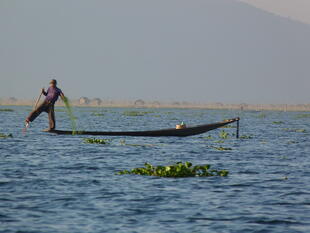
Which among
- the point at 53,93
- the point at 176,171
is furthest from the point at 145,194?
the point at 53,93

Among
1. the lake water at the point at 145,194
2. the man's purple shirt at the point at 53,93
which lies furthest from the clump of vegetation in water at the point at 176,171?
the man's purple shirt at the point at 53,93

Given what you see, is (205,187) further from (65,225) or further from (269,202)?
(65,225)

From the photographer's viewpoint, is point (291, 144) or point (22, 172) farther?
point (291, 144)

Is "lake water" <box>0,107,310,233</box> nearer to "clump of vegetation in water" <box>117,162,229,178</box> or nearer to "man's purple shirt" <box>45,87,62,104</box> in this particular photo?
"clump of vegetation in water" <box>117,162,229,178</box>

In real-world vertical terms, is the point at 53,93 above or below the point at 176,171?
above

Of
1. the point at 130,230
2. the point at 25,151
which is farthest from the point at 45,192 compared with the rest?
the point at 25,151

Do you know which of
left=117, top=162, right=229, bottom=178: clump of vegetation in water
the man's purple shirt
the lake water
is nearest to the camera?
the lake water

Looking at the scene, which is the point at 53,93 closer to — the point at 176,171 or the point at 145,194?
the point at 176,171

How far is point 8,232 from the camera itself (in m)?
13.0

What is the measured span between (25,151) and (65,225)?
1631 cm

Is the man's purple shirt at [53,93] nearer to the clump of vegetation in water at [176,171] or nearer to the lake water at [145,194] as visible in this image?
the lake water at [145,194]

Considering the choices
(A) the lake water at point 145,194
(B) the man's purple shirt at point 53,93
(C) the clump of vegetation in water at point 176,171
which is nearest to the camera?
(A) the lake water at point 145,194

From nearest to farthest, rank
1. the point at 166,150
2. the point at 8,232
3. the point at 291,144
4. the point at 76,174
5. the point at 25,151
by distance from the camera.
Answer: the point at 8,232 < the point at 76,174 < the point at 25,151 < the point at 166,150 < the point at 291,144

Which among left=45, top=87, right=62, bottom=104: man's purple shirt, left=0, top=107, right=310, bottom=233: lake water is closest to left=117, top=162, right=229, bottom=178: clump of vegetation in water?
left=0, top=107, right=310, bottom=233: lake water
